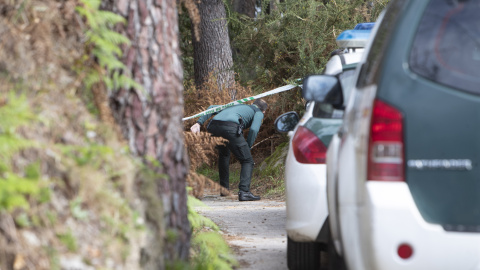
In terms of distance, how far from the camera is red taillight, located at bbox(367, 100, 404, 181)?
2.98 meters

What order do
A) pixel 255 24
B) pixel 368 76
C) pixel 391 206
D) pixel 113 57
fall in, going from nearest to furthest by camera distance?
1. pixel 391 206
2. pixel 368 76
3. pixel 113 57
4. pixel 255 24

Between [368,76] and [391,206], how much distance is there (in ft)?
2.30

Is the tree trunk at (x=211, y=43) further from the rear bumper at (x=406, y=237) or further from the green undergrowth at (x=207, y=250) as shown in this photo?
the rear bumper at (x=406, y=237)

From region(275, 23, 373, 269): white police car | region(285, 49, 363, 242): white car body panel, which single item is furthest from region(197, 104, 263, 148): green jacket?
region(285, 49, 363, 242): white car body panel

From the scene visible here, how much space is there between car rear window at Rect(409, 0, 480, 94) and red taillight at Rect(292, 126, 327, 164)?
192 centimetres

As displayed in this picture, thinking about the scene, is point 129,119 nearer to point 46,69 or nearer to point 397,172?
point 46,69

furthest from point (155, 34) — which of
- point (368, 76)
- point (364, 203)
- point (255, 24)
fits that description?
point (255, 24)

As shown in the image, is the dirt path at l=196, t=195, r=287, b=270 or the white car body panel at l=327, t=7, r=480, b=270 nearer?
the white car body panel at l=327, t=7, r=480, b=270

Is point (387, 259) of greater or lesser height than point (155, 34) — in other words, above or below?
below

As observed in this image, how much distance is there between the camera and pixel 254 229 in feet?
26.1

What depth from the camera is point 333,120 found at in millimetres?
5207

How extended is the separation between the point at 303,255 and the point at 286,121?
1.66 metres

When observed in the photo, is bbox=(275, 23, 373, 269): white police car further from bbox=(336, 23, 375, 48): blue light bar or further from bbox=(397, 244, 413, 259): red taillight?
bbox=(397, 244, 413, 259): red taillight

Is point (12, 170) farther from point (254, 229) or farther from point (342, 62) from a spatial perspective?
point (254, 229)
